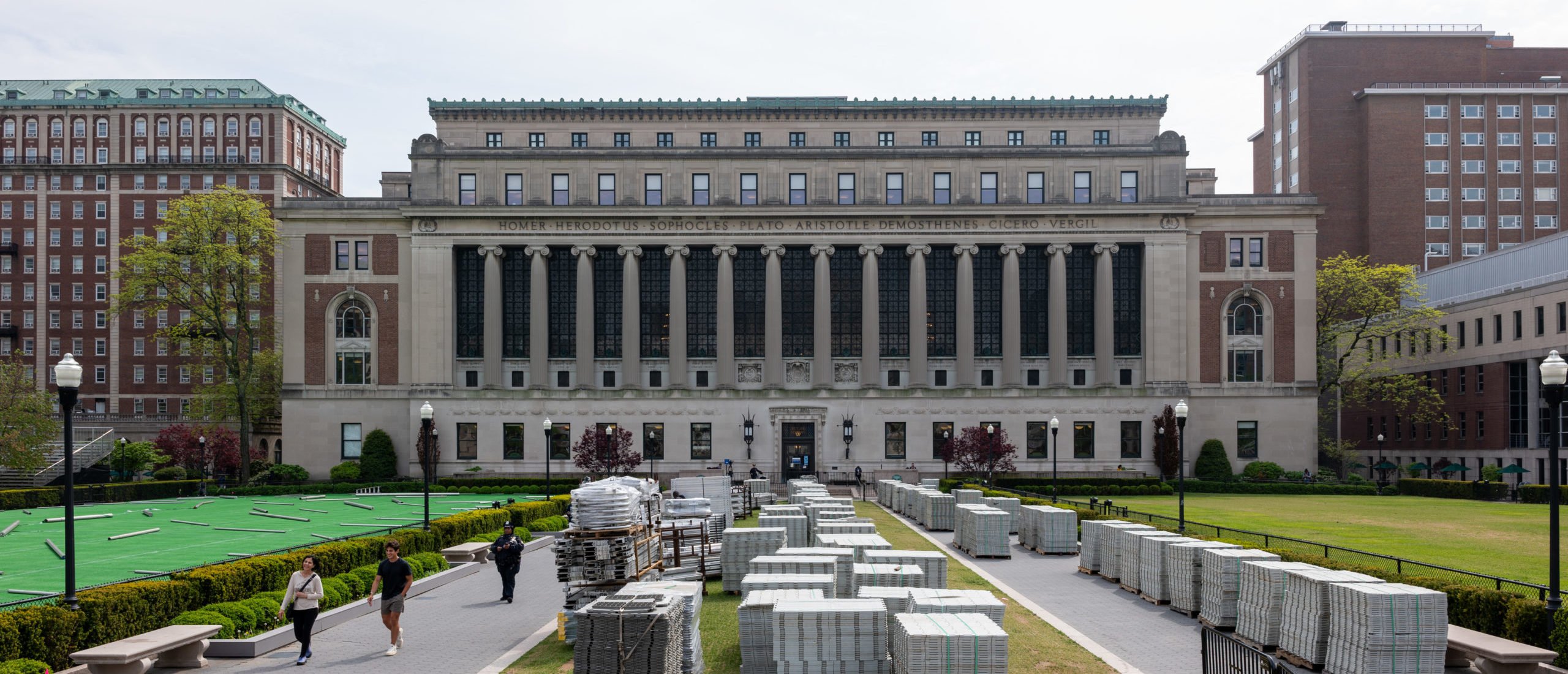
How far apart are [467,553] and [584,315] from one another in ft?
152

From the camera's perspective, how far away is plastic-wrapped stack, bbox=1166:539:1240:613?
24.9 meters

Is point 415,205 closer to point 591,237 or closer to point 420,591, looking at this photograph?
point 591,237

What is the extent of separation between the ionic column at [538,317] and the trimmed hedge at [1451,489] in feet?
177

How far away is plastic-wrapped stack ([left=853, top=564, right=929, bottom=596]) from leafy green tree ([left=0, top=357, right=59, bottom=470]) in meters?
67.6

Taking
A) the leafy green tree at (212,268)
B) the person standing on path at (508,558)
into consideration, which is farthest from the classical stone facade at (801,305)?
the person standing on path at (508,558)

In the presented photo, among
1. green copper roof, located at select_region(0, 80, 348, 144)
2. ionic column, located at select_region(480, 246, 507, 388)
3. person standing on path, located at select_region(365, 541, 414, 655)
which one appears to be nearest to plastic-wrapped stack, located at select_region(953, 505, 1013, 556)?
person standing on path, located at select_region(365, 541, 414, 655)

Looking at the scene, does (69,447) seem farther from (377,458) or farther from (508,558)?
(377,458)

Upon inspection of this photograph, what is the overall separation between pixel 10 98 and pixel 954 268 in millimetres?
104084

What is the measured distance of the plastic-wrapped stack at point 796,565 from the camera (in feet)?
77.2

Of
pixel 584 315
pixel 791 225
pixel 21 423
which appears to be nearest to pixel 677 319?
pixel 584 315

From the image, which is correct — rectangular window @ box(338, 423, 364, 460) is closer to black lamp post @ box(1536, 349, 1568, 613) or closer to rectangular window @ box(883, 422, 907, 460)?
rectangular window @ box(883, 422, 907, 460)

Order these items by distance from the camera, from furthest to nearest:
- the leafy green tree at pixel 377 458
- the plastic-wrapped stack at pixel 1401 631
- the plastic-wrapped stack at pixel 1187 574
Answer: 1. the leafy green tree at pixel 377 458
2. the plastic-wrapped stack at pixel 1187 574
3. the plastic-wrapped stack at pixel 1401 631

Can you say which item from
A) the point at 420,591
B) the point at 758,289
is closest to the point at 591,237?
the point at 758,289

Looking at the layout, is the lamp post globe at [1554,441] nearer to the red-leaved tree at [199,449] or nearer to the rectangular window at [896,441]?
the rectangular window at [896,441]
